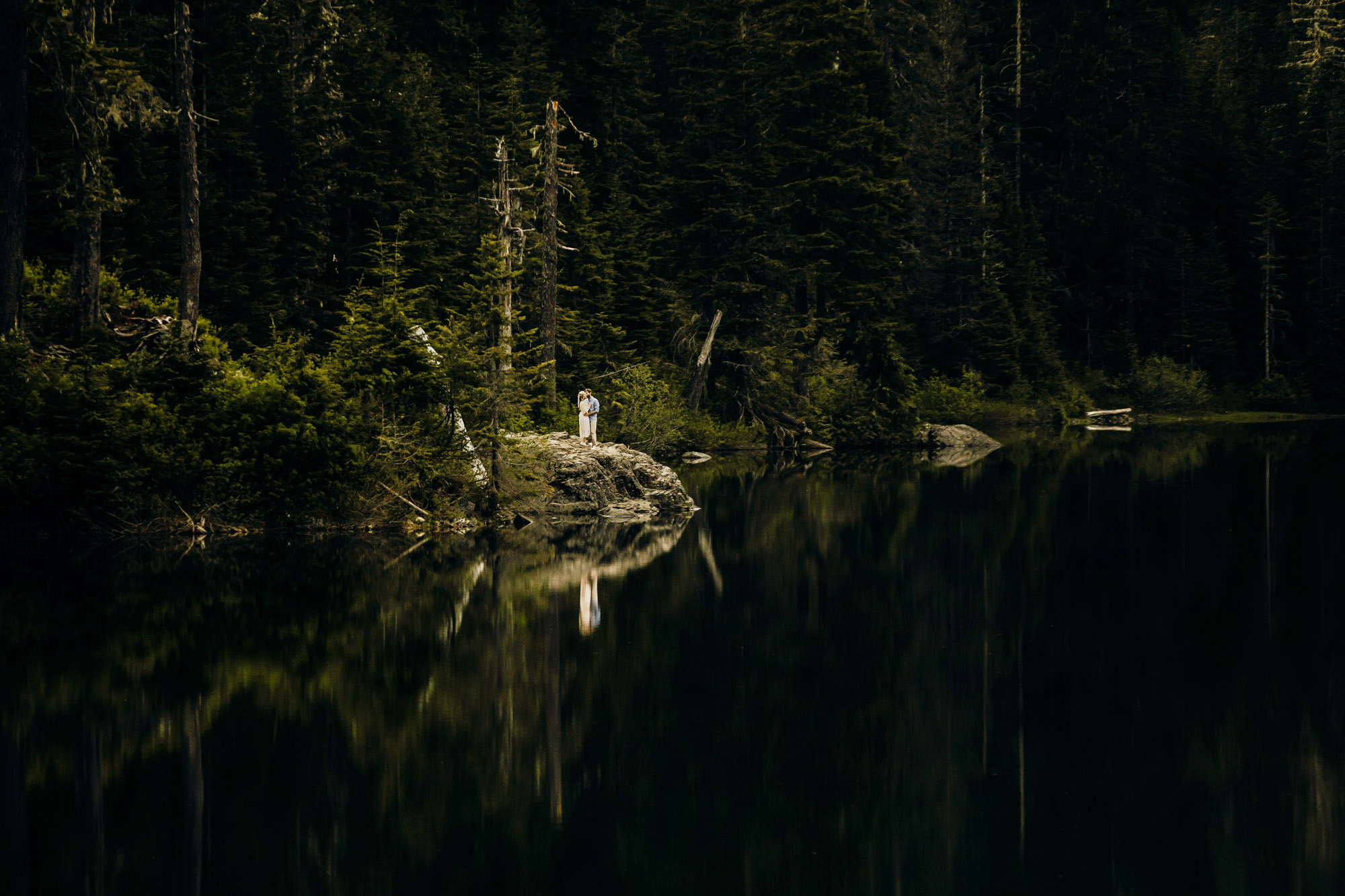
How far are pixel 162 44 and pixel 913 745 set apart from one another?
1449 inches

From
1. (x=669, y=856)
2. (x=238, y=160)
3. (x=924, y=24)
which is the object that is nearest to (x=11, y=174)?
(x=238, y=160)

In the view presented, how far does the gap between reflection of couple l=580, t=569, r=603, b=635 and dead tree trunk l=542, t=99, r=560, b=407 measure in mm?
20907

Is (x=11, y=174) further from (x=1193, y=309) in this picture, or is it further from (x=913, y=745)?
(x=1193, y=309)

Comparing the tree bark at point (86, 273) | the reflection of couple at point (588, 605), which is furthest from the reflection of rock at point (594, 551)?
the tree bark at point (86, 273)

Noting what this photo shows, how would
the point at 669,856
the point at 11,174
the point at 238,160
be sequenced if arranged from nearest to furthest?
the point at 669,856
the point at 11,174
the point at 238,160

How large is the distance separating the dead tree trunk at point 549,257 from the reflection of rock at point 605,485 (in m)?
9.91

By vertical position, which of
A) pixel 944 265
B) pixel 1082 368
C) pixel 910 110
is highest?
pixel 910 110

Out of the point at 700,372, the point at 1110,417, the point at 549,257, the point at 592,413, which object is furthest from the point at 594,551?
the point at 1110,417

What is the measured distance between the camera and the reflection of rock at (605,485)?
91.0 ft

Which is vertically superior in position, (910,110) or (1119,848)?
(910,110)

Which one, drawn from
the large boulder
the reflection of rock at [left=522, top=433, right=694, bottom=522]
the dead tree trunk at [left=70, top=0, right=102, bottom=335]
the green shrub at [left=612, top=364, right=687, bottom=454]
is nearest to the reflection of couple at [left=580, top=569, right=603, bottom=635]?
the reflection of rock at [left=522, top=433, right=694, bottom=522]

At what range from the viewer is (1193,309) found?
7231cm

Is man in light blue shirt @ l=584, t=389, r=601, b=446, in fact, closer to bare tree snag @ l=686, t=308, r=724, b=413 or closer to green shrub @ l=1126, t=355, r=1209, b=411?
bare tree snag @ l=686, t=308, r=724, b=413

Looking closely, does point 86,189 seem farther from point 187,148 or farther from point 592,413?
point 592,413
